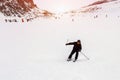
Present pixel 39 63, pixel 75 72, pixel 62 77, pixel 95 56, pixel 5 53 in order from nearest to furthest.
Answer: pixel 62 77, pixel 75 72, pixel 39 63, pixel 95 56, pixel 5 53

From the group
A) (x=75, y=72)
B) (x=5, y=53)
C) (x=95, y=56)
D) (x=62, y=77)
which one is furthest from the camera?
(x=5, y=53)

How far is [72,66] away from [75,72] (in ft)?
2.98

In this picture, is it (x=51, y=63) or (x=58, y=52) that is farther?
(x=58, y=52)

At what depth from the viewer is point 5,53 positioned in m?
12.0

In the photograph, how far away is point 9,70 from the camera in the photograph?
8.58 metres

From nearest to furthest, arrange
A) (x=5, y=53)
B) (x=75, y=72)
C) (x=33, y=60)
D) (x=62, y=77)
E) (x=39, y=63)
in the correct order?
(x=62, y=77), (x=75, y=72), (x=39, y=63), (x=33, y=60), (x=5, y=53)

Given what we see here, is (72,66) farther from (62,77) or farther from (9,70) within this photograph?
(9,70)

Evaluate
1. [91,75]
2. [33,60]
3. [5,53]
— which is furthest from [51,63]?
[5,53]

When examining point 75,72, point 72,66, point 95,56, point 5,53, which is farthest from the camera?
point 5,53

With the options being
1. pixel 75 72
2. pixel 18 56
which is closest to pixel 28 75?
pixel 75 72

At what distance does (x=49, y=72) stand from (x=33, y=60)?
229cm

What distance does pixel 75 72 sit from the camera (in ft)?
27.1

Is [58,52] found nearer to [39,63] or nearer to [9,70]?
[39,63]

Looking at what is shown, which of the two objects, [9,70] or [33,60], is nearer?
[9,70]
